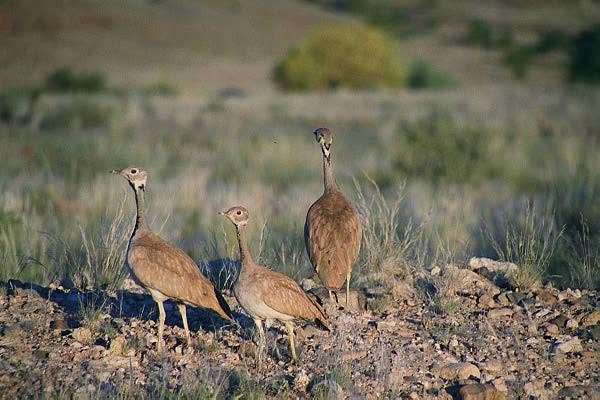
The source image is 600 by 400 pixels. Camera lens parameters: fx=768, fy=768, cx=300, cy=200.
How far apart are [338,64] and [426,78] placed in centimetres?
688

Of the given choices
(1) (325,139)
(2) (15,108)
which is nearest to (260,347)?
(1) (325,139)

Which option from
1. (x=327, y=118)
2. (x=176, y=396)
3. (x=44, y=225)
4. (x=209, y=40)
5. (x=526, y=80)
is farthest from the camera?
(x=209, y=40)

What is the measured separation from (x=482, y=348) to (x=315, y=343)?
3.81 feet

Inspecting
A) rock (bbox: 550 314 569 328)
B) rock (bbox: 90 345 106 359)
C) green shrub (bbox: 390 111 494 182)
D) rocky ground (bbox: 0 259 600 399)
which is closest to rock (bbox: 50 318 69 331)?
rocky ground (bbox: 0 259 600 399)

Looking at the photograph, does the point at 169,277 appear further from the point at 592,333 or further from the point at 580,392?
the point at 592,333

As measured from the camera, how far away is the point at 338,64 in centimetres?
4284

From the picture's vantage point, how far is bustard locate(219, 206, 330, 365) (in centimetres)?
491

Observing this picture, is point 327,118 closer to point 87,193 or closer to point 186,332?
point 87,193

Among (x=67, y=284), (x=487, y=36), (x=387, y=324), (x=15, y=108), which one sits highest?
(x=387, y=324)

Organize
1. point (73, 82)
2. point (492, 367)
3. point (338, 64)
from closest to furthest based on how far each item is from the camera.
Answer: point (492, 367) → point (73, 82) → point (338, 64)

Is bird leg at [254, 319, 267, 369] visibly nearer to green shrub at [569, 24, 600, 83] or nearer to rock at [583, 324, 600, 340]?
rock at [583, 324, 600, 340]

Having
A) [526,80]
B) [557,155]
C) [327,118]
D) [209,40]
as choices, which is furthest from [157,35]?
[557,155]

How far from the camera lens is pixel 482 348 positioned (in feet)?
17.4

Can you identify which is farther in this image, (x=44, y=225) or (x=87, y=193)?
(x=87, y=193)
